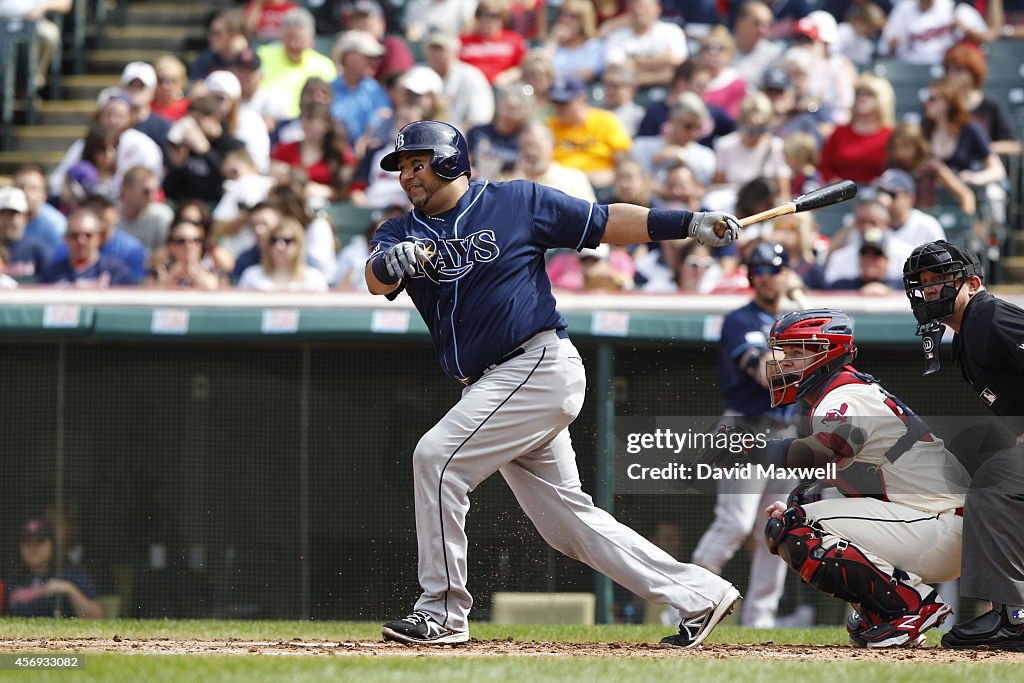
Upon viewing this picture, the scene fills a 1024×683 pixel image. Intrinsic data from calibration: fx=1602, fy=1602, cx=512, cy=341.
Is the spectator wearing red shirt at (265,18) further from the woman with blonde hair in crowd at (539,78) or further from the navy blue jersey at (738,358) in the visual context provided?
the navy blue jersey at (738,358)

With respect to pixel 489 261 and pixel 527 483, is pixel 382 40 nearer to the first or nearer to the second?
pixel 489 261

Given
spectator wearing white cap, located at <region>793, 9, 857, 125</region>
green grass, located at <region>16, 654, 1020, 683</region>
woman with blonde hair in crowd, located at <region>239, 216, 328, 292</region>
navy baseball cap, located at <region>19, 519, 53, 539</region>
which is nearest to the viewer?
green grass, located at <region>16, 654, 1020, 683</region>

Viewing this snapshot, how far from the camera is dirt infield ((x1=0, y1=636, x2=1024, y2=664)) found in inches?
222

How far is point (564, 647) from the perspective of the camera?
6.07 metres

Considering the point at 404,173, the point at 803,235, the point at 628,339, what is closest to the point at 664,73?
the point at 803,235

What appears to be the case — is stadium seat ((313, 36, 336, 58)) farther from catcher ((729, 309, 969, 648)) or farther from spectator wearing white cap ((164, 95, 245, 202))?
catcher ((729, 309, 969, 648))

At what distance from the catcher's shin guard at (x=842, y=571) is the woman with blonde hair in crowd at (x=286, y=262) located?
14.4ft

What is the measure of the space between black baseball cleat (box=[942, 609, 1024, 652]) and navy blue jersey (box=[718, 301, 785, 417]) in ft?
7.92

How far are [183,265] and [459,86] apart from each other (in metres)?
3.08

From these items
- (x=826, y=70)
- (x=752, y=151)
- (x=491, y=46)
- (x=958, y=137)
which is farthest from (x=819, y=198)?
(x=491, y=46)

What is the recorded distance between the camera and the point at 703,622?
235 inches

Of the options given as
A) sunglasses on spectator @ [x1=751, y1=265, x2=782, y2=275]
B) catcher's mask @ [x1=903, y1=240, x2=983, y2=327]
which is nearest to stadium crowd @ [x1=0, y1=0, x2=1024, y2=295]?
sunglasses on spectator @ [x1=751, y1=265, x2=782, y2=275]

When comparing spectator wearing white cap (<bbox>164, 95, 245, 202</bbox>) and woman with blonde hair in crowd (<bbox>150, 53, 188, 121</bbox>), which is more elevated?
woman with blonde hair in crowd (<bbox>150, 53, 188, 121</bbox>)

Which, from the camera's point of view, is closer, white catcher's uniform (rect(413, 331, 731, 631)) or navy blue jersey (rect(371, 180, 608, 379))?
white catcher's uniform (rect(413, 331, 731, 631))
